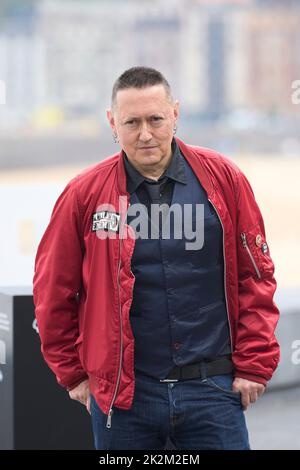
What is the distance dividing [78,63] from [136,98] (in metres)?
58.8

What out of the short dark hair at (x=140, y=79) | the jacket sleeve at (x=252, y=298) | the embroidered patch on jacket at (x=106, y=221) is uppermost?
the short dark hair at (x=140, y=79)

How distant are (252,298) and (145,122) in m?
0.51

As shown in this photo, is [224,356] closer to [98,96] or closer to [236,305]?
[236,305]

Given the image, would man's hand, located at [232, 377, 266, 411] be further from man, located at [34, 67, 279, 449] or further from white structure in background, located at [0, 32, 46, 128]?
white structure in background, located at [0, 32, 46, 128]

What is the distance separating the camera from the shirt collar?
2.15 meters

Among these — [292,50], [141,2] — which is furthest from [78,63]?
[292,50]

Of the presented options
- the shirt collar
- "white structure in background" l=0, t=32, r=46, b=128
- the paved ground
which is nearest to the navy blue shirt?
the shirt collar

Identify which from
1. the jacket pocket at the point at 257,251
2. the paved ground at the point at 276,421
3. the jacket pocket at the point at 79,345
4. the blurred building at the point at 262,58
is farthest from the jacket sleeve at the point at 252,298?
the blurred building at the point at 262,58

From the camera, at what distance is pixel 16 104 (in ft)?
187

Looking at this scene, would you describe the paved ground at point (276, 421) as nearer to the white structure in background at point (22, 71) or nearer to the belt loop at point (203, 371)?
the belt loop at point (203, 371)

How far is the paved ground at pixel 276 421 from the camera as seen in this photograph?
153 inches

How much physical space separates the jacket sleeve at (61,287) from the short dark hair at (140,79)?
26 cm
